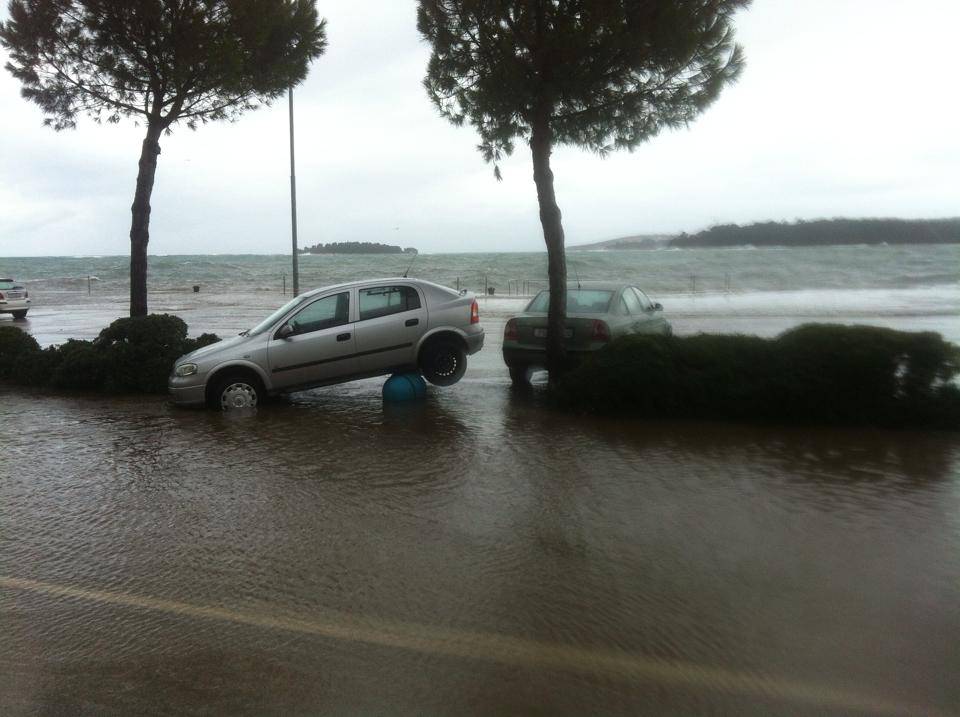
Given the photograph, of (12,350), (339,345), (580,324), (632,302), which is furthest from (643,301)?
(12,350)

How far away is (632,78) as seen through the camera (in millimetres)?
12180

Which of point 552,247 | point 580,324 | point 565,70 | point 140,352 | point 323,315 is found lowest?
point 140,352


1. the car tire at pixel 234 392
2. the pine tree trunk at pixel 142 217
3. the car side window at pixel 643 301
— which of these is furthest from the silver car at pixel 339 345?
the pine tree trunk at pixel 142 217

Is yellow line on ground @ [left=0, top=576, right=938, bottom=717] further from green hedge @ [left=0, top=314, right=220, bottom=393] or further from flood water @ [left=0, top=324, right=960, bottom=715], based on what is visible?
green hedge @ [left=0, top=314, right=220, bottom=393]

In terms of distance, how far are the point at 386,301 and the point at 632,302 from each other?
4.05 meters

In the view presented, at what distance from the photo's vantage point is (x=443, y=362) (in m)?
12.3

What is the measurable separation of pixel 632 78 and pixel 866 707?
10.1 meters

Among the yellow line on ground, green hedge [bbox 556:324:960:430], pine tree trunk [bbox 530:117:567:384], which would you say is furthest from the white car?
the yellow line on ground

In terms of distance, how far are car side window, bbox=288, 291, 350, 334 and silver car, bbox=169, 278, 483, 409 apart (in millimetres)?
13

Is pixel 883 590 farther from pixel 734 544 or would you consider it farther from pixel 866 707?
pixel 866 707

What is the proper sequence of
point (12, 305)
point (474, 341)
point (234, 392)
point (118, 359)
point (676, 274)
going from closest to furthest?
point (234, 392), point (474, 341), point (118, 359), point (12, 305), point (676, 274)

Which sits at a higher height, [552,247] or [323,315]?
[552,247]

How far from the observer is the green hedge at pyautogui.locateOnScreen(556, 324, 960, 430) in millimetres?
9406

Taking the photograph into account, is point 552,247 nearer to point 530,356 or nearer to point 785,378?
→ point 530,356
